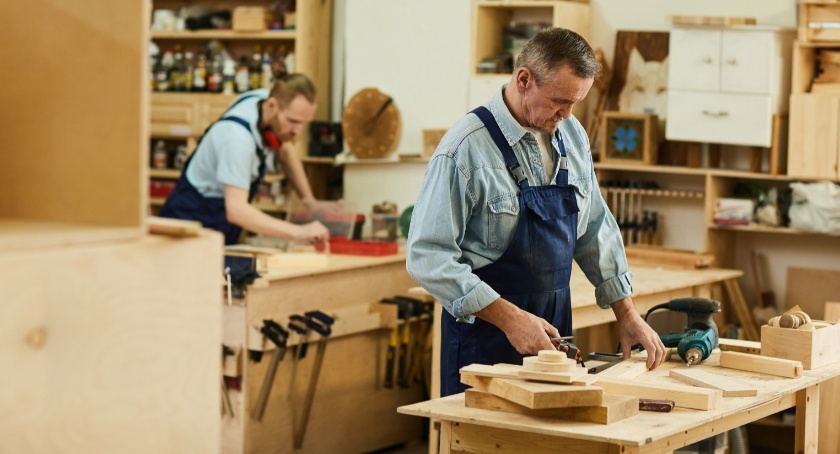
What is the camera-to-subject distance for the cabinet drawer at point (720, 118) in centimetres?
600

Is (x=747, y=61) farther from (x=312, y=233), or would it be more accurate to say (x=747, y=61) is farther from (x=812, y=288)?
(x=312, y=233)

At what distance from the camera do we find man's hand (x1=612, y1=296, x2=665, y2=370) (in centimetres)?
338

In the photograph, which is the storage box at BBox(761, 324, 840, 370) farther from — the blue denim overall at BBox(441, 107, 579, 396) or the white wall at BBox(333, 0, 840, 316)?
the white wall at BBox(333, 0, 840, 316)

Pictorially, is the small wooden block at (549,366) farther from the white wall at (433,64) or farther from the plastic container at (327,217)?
the white wall at (433,64)

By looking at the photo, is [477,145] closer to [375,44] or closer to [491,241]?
[491,241]

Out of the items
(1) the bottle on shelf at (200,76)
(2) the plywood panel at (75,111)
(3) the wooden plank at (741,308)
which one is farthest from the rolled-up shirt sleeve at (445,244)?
(1) the bottle on shelf at (200,76)

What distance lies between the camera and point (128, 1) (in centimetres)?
165

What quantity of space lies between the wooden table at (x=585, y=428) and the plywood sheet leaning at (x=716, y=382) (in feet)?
0.07

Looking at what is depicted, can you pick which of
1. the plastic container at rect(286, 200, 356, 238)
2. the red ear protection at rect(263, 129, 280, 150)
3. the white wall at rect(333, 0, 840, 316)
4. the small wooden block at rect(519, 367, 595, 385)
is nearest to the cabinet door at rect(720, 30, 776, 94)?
the white wall at rect(333, 0, 840, 316)

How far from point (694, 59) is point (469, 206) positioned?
3.19 meters

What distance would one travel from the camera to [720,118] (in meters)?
6.09

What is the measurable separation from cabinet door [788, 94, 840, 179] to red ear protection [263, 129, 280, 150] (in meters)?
2.54

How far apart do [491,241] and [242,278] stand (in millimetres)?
1807

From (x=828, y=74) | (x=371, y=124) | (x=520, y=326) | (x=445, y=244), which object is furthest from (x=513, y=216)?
(x=371, y=124)
